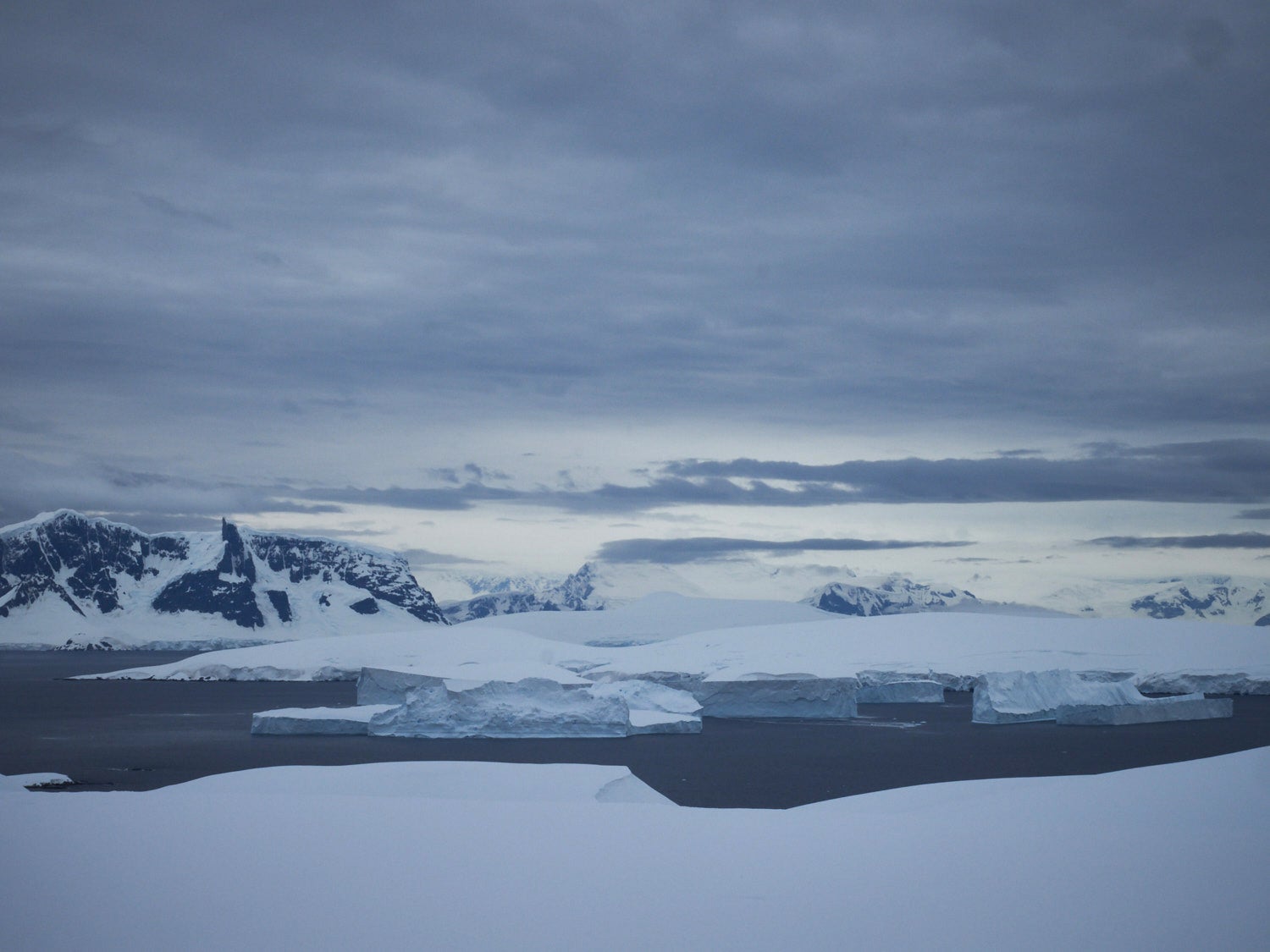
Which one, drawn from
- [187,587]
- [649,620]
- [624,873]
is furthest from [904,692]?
[187,587]

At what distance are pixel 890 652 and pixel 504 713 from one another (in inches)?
1117

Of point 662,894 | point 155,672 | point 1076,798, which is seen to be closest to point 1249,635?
point 1076,798

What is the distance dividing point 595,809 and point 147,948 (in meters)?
3.70

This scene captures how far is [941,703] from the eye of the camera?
147ft

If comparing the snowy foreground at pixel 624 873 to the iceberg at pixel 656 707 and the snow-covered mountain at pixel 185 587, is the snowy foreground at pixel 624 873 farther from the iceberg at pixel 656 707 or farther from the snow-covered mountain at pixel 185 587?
the snow-covered mountain at pixel 185 587

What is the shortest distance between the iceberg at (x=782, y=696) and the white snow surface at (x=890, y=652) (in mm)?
5939

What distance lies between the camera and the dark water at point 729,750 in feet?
61.1

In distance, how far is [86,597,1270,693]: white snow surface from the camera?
4538 cm

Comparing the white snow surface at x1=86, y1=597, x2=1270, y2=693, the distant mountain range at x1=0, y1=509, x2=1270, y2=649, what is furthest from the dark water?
the distant mountain range at x1=0, y1=509, x2=1270, y2=649

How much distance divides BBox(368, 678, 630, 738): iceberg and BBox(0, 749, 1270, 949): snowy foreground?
1633cm

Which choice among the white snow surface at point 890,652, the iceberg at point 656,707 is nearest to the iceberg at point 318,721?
the iceberg at point 656,707

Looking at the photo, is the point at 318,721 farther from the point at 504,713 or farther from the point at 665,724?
the point at 665,724

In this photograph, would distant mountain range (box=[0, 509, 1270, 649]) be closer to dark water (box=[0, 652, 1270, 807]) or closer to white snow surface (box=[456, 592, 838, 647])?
white snow surface (box=[456, 592, 838, 647])

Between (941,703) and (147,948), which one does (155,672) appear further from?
(147,948)
